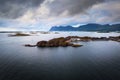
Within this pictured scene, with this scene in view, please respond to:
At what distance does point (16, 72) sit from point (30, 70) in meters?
3.16

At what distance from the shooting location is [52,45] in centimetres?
8019

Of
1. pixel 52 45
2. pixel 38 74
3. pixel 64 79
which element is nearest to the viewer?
pixel 64 79

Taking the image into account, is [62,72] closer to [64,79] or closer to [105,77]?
[64,79]

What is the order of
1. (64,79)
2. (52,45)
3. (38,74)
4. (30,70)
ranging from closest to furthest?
(64,79), (38,74), (30,70), (52,45)

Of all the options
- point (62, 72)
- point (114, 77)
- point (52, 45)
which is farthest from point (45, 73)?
point (52, 45)

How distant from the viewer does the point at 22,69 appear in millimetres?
34281

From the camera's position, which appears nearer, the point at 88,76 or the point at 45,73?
the point at 88,76

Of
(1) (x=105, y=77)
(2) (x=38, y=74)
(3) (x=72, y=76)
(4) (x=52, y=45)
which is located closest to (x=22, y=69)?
(2) (x=38, y=74)

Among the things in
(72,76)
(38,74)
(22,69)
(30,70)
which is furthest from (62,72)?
(22,69)

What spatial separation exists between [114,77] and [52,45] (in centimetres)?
5368

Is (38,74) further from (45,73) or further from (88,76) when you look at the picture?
(88,76)

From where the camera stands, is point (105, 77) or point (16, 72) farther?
point (16, 72)

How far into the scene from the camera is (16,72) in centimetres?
3195

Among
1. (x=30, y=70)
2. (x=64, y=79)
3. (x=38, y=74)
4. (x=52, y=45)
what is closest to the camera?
(x=64, y=79)
